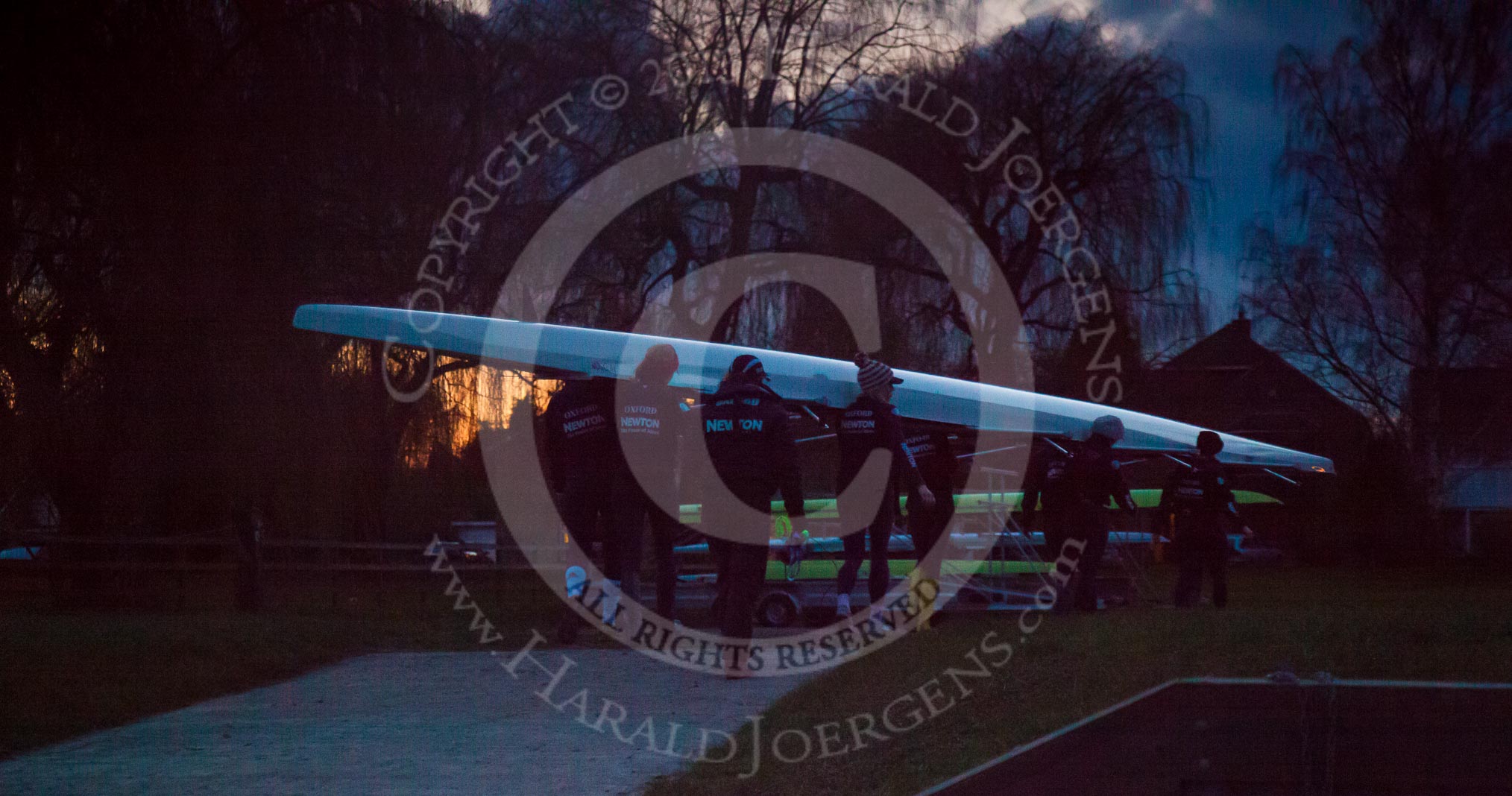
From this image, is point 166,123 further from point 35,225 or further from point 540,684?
point 540,684

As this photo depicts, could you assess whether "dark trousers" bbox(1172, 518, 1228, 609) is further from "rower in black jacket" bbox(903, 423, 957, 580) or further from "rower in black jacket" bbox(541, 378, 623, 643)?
"rower in black jacket" bbox(541, 378, 623, 643)

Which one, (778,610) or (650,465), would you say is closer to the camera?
(650,465)

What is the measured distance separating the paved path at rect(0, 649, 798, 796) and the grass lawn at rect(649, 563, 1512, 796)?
0.37 m

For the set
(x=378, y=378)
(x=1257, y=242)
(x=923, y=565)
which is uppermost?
(x=1257, y=242)

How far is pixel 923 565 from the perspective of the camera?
982 cm

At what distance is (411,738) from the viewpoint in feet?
19.0

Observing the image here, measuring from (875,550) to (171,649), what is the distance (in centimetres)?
458

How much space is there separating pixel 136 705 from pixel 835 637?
461cm

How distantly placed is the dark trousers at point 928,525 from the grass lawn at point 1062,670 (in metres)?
1.28

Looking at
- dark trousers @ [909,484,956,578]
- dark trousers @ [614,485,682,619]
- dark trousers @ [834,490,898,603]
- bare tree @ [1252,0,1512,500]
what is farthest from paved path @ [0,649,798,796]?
bare tree @ [1252,0,1512,500]

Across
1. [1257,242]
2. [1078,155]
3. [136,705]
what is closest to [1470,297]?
[1257,242]

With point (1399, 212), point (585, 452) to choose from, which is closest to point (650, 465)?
point (585, 452)

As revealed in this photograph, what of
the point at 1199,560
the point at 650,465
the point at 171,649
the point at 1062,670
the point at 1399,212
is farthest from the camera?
the point at 1399,212

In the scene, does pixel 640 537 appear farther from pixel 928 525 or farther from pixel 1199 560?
pixel 1199 560
